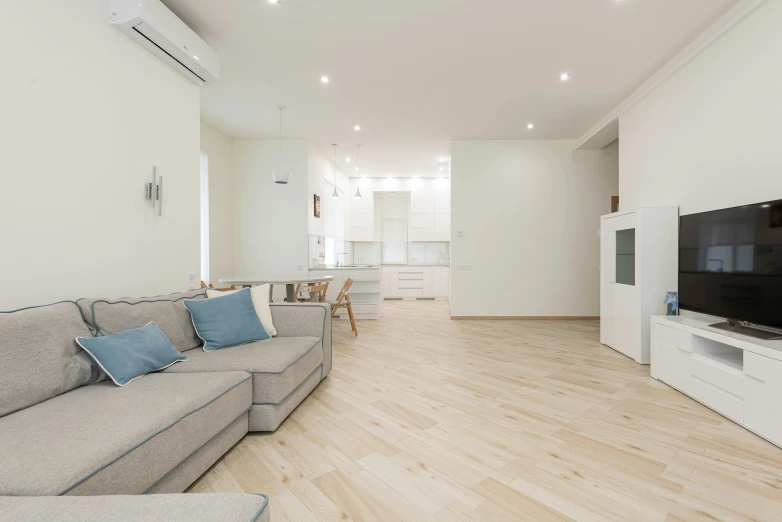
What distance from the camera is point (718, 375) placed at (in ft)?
7.89

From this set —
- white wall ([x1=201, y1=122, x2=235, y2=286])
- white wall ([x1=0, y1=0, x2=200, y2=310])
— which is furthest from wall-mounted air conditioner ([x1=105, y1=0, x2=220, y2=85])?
white wall ([x1=201, y1=122, x2=235, y2=286])

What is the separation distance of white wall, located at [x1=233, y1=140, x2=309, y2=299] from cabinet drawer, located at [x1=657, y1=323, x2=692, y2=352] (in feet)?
15.8

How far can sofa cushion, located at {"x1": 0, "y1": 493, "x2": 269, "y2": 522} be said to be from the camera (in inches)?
32.8

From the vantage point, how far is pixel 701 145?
10.4ft

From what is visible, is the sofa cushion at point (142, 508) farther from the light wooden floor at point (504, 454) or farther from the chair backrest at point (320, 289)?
the chair backrest at point (320, 289)

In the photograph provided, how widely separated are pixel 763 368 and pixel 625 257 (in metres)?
1.92

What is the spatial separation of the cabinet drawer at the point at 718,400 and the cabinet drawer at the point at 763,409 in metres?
0.06

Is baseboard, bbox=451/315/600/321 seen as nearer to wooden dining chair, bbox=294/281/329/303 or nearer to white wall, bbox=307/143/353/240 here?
wooden dining chair, bbox=294/281/329/303

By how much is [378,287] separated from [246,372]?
4.31 metres

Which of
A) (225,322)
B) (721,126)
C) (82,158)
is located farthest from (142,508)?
(721,126)

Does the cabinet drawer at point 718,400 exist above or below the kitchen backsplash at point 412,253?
below

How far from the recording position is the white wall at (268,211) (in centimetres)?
589

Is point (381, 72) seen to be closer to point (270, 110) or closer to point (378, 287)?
point (270, 110)

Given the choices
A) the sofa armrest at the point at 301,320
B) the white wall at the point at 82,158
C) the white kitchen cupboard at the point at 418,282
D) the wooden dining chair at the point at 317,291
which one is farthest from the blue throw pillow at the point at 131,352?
the white kitchen cupboard at the point at 418,282
